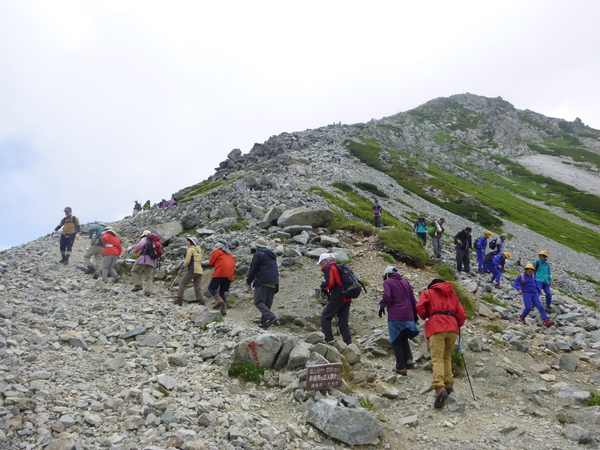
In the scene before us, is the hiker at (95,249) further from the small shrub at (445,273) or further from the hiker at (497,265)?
the hiker at (497,265)

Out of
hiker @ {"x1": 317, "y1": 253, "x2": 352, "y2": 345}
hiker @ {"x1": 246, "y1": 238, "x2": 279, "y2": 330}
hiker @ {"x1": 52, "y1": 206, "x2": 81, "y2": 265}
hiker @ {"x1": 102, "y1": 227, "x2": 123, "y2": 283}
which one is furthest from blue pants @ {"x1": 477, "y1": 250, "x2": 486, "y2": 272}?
hiker @ {"x1": 52, "y1": 206, "x2": 81, "y2": 265}

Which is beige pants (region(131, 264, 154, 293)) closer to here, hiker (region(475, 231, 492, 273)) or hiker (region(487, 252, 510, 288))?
hiker (region(487, 252, 510, 288))

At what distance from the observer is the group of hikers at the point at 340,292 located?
26.7ft

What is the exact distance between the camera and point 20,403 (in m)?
5.68

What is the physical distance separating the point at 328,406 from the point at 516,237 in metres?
50.6

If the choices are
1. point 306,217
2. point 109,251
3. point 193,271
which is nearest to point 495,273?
point 306,217

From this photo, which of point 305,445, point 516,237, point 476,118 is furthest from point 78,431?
point 476,118

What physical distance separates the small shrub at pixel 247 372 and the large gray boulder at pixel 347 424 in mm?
1722

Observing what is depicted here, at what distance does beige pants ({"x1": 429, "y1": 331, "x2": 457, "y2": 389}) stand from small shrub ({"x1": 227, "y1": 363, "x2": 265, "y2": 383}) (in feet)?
11.8

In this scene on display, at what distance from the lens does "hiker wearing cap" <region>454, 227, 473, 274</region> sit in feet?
→ 66.5

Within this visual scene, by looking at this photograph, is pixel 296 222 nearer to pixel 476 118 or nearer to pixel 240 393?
pixel 240 393

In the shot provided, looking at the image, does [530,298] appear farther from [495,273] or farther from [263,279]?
[263,279]

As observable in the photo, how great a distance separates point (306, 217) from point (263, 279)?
913cm

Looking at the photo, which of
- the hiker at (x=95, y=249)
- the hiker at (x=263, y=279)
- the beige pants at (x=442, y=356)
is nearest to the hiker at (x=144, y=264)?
the hiker at (x=95, y=249)
